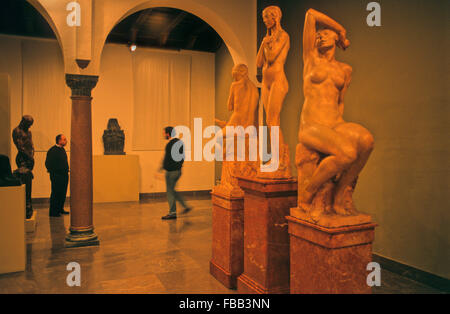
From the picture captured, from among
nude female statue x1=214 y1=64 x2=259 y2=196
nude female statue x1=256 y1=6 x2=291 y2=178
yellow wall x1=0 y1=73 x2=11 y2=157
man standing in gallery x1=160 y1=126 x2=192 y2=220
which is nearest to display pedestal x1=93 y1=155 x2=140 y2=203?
man standing in gallery x1=160 y1=126 x2=192 y2=220

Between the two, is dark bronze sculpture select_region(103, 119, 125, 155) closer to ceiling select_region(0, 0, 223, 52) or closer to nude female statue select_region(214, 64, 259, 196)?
ceiling select_region(0, 0, 223, 52)

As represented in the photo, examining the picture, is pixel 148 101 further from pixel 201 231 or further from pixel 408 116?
pixel 408 116

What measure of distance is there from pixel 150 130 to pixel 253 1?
524 cm

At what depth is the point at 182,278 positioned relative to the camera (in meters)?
4.16

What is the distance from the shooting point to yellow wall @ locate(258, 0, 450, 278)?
3.95 meters

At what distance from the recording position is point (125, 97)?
1045 centimetres

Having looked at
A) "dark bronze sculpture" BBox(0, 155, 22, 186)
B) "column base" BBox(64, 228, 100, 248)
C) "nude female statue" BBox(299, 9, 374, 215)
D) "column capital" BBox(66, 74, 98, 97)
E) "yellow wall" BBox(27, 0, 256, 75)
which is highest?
"yellow wall" BBox(27, 0, 256, 75)

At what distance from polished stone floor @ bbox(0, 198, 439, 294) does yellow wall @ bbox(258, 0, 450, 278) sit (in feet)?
1.68

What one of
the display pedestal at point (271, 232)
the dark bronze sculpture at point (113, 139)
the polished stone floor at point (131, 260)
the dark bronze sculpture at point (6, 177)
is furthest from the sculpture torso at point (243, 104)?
the dark bronze sculpture at point (113, 139)

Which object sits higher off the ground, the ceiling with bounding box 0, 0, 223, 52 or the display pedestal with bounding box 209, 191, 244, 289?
the ceiling with bounding box 0, 0, 223, 52

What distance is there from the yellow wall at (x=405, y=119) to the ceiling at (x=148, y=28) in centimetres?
482

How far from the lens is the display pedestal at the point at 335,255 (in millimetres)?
2434

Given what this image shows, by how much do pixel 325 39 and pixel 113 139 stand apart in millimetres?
7981

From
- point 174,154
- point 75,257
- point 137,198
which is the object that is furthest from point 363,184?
point 137,198
